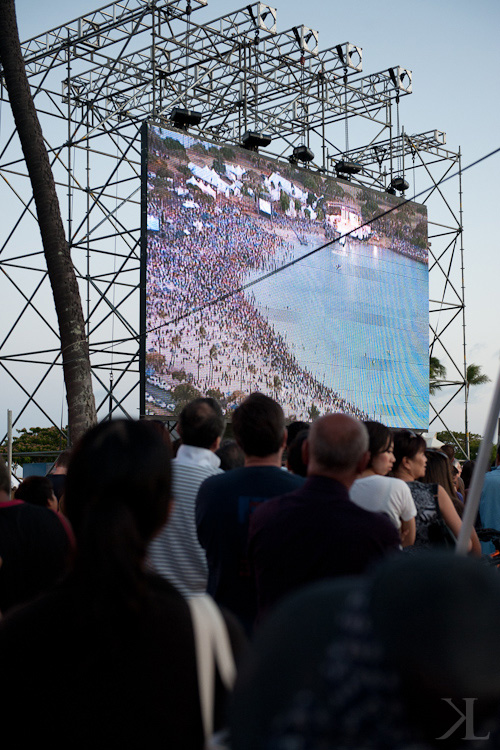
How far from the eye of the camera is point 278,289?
17.2m

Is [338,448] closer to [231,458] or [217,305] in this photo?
[231,458]

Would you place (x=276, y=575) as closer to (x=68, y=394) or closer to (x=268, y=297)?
(x=68, y=394)

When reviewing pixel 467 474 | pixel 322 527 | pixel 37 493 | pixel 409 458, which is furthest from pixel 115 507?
pixel 467 474

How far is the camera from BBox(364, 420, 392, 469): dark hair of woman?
400 cm

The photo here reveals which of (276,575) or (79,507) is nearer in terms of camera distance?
(79,507)

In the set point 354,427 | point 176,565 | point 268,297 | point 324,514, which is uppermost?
point 268,297

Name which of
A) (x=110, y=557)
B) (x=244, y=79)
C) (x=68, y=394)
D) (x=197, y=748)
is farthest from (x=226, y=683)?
(x=244, y=79)

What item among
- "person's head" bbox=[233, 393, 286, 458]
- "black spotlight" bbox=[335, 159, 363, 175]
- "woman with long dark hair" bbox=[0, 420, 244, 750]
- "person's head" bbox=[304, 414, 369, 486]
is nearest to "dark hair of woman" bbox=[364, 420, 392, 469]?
"person's head" bbox=[233, 393, 286, 458]

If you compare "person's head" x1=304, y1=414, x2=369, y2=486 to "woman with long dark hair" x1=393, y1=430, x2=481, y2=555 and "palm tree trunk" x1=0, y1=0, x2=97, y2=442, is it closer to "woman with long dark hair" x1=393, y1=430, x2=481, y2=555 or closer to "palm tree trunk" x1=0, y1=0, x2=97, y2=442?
"woman with long dark hair" x1=393, y1=430, x2=481, y2=555

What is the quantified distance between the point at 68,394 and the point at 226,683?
7799 millimetres

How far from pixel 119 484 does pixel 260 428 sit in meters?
1.80

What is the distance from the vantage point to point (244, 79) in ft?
59.5

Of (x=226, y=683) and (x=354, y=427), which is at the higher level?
(x=354, y=427)

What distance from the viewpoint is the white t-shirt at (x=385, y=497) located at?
151 inches
